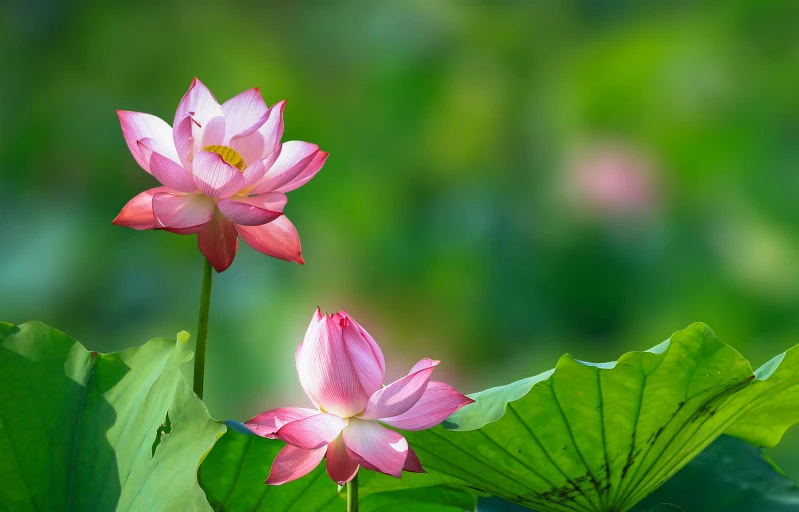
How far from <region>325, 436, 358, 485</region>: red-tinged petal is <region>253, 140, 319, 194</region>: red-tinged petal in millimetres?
141

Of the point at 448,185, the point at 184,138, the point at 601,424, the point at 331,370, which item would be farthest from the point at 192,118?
the point at 448,185

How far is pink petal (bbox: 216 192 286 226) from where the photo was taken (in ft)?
1.44

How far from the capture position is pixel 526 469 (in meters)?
0.49

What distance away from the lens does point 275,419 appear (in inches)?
15.6

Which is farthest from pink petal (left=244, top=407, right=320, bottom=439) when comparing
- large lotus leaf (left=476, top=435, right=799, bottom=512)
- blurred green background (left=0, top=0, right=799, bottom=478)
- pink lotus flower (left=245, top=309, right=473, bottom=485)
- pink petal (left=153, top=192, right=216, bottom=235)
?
blurred green background (left=0, top=0, right=799, bottom=478)

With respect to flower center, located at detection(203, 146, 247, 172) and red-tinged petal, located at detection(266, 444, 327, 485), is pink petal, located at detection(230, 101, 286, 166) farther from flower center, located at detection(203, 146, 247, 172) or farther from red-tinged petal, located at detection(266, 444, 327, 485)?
red-tinged petal, located at detection(266, 444, 327, 485)

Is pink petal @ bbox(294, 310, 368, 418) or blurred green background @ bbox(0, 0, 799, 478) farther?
blurred green background @ bbox(0, 0, 799, 478)

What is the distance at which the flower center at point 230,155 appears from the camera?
0.47 m

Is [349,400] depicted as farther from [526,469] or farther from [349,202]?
[349,202]

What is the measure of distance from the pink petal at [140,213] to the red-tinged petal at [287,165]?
0.05 metres

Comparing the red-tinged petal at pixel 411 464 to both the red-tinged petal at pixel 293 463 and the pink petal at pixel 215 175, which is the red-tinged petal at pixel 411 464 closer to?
the red-tinged petal at pixel 293 463

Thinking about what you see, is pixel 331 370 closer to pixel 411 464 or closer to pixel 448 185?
pixel 411 464

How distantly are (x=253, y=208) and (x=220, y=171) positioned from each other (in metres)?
0.02

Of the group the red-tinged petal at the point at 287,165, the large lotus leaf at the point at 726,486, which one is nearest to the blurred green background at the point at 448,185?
the large lotus leaf at the point at 726,486
